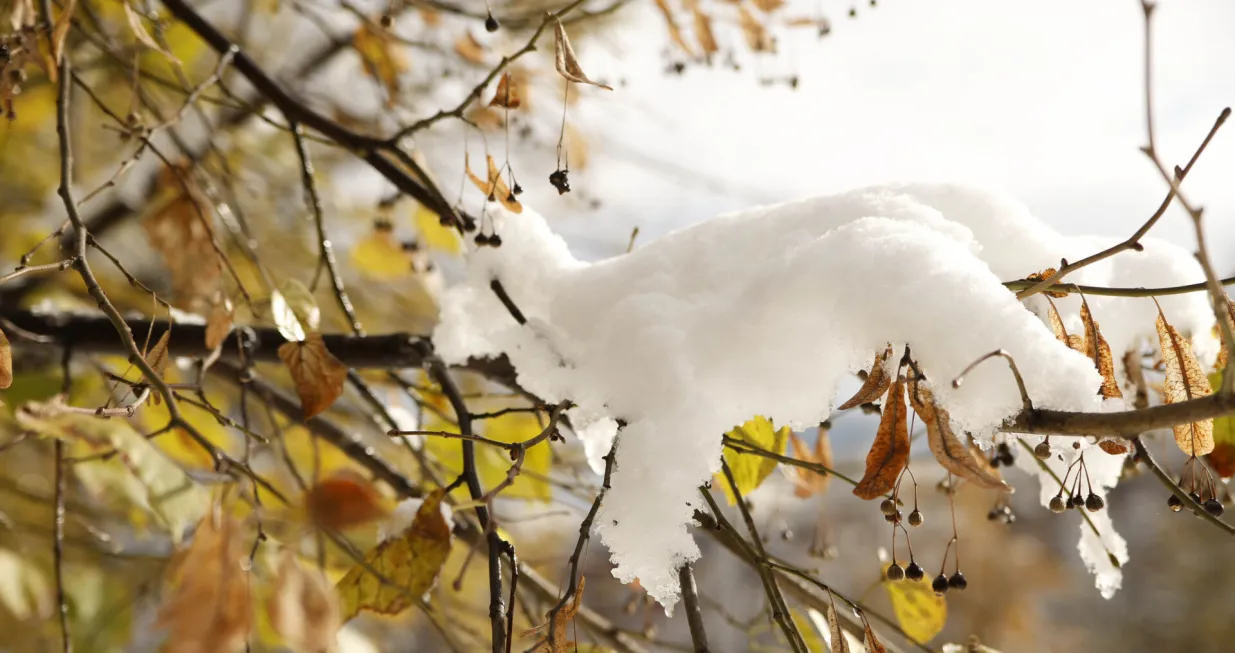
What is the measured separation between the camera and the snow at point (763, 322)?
17.9 inches

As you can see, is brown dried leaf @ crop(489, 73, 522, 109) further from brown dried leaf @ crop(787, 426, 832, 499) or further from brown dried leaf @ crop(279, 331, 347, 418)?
brown dried leaf @ crop(787, 426, 832, 499)

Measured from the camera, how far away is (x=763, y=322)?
546 mm

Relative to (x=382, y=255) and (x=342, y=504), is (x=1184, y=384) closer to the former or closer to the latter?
(x=342, y=504)

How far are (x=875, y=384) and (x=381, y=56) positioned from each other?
3.79ft

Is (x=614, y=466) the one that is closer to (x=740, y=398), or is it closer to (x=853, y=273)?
(x=740, y=398)

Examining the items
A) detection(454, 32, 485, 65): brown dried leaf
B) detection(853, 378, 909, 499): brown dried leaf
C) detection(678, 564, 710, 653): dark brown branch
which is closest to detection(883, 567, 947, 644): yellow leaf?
detection(678, 564, 710, 653): dark brown branch

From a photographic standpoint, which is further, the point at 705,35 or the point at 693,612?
the point at 705,35

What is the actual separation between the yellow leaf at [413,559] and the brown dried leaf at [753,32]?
29.0 inches

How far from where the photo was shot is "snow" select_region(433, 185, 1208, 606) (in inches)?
17.9

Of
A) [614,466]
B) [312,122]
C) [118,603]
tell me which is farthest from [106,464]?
[614,466]

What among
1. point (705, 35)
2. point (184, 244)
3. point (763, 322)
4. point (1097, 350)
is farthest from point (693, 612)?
point (184, 244)

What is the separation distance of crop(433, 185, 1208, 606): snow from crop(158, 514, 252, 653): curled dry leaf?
26 centimetres

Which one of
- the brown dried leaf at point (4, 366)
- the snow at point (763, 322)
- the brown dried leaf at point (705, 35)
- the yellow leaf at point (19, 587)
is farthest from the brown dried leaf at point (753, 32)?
the yellow leaf at point (19, 587)

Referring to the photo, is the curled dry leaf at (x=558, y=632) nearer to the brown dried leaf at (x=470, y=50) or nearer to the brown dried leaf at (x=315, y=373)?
the brown dried leaf at (x=315, y=373)
